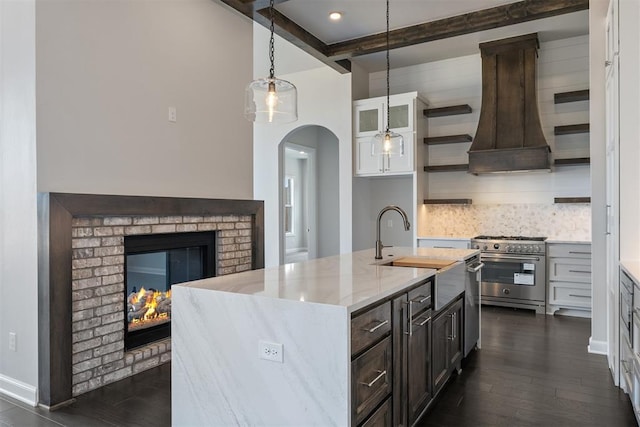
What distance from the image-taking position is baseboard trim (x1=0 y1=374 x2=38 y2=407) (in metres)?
2.88

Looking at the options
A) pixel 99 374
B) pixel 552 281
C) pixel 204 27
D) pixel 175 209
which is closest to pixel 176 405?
pixel 99 374

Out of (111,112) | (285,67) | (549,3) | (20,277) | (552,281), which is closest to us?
(20,277)

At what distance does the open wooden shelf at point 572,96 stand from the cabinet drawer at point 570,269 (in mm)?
1922

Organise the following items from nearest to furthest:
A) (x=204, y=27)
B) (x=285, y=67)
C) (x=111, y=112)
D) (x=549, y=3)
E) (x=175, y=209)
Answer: (x=111, y=112)
(x=175, y=209)
(x=204, y=27)
(x=549, y=3)
(x=285, y=67)

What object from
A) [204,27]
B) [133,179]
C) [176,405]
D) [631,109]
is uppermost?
[204,27]

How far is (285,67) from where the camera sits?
21.4ft

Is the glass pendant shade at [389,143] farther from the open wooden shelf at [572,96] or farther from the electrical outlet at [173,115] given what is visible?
the open wooden shelf at [572,96]

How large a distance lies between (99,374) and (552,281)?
480cm

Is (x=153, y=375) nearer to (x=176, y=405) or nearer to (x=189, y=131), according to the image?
(x=176, y=405)

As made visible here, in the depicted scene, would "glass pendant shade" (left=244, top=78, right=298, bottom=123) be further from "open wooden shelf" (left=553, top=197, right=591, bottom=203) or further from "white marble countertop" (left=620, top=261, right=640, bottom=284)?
"open wooden shelf" (left=553, top=197, right=591, bottom=203)

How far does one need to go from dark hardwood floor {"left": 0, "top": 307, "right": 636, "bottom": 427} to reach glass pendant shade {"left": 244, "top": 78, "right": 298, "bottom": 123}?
6.50ft

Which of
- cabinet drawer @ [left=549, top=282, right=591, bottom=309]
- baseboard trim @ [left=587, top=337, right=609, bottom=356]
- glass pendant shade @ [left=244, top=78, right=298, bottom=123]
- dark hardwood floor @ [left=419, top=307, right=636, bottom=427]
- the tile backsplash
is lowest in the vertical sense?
dark hardwood floor @ [left=419, top=307, right=636, bottom=427]

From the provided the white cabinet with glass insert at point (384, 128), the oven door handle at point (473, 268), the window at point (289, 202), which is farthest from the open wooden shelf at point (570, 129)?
the window at point (289, 202)

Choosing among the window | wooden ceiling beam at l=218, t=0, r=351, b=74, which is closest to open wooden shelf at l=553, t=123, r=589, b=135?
wooden ceiling beam at l=218, t=0, r=351, b=74
